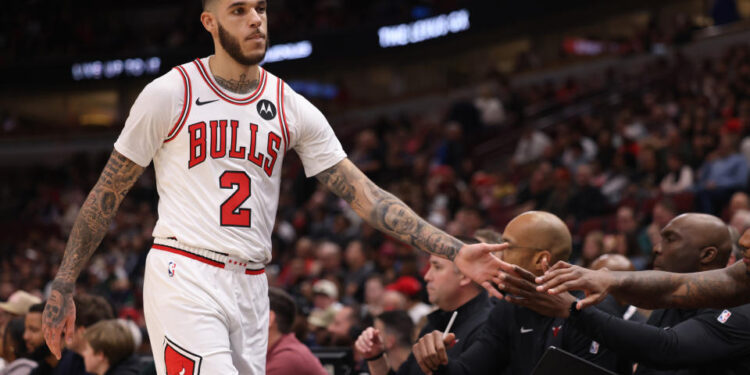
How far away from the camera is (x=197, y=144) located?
10.3 ft

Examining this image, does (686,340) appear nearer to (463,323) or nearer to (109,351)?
(463,323)

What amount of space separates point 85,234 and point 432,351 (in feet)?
5.27

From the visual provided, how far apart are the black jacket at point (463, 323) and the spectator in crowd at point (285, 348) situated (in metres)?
0.66

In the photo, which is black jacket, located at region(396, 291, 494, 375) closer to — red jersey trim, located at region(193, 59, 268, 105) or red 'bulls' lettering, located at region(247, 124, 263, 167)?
red 'bulls' lettering, located at region(247, 124, 263, 167)

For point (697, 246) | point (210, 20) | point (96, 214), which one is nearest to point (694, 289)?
point (697, 246)

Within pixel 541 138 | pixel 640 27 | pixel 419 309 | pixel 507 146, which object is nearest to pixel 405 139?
pixel 507 146

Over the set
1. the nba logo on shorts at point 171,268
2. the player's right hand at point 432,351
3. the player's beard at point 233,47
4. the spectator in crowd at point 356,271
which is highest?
the player's beard at point 233,47

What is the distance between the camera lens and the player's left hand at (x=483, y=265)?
122 inches

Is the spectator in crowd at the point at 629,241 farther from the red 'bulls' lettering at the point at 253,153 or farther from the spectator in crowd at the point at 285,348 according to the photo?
the red 'bulls' lettering at the point at 253,153

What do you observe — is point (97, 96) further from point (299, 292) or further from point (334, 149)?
point (334, 149)

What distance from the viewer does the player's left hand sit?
3105 mm

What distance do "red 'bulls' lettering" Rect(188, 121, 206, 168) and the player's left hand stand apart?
1.10 metres

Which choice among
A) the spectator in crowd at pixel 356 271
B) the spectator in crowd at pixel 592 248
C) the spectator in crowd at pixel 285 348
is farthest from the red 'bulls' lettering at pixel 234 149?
the spectator in crowd at pixel 356 271

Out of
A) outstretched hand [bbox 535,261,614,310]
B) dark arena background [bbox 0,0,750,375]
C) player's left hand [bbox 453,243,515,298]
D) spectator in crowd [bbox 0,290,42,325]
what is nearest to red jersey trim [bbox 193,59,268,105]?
player's left hand [bbox 453,243,515,298]
